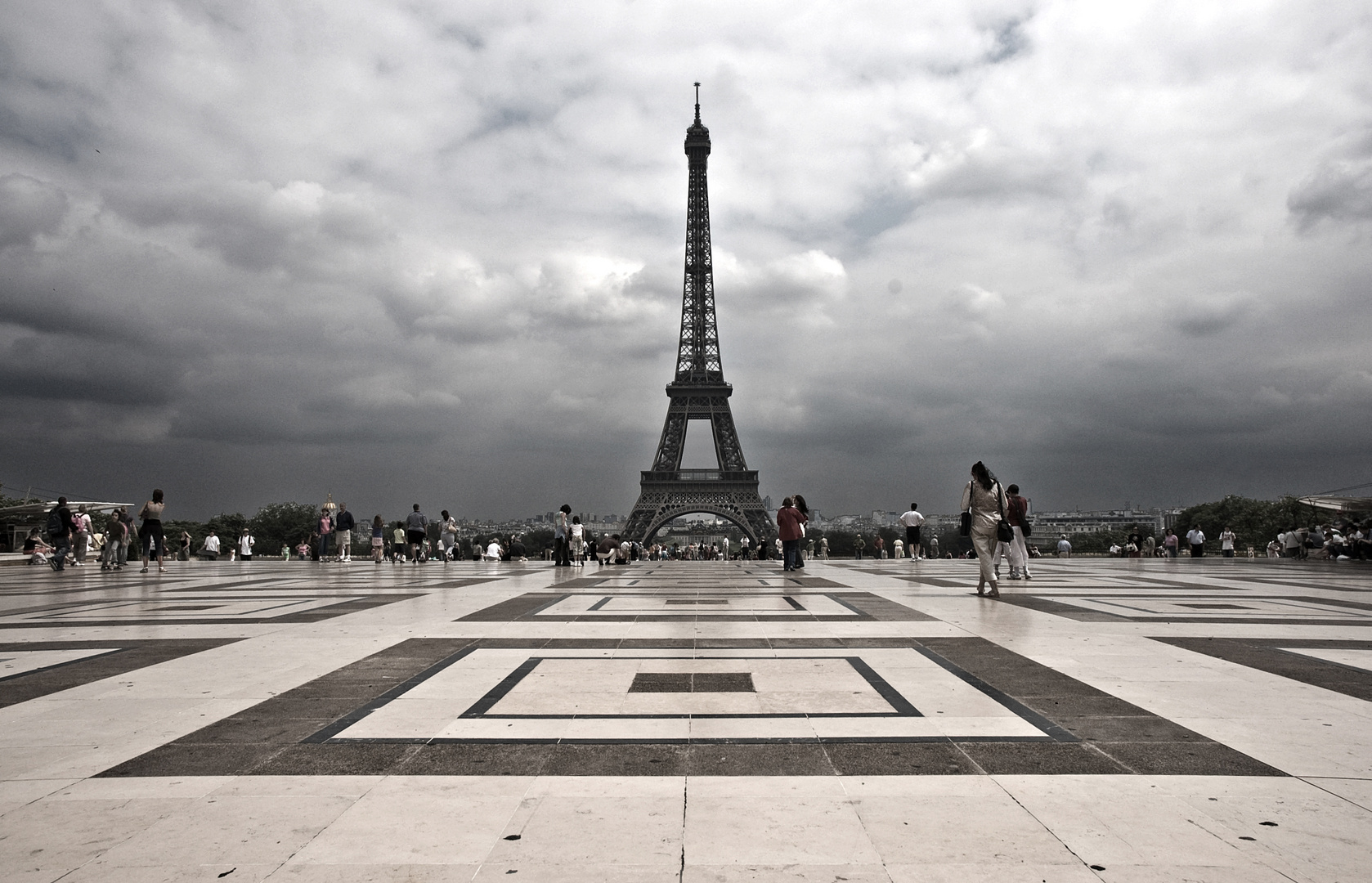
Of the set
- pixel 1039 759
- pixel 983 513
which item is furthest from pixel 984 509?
pixel 1039 759

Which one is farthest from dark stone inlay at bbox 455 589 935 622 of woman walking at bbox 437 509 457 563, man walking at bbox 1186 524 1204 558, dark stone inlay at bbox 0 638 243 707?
man walking at bbox 1186 524 1204 558

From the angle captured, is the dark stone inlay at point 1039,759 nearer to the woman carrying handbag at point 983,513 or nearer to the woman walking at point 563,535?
the woman carrying handbag at point 983,513

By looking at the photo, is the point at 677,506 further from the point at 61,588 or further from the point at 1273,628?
the point at 1273,628

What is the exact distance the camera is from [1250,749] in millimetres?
3459

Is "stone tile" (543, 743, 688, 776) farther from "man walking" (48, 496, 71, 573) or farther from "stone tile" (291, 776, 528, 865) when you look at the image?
"man walking" (48, 496, 71, 573)

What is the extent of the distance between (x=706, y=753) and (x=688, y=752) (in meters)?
0.07

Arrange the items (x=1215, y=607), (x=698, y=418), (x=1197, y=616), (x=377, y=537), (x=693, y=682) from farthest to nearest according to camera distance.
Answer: (x=698, y=418) < (x=377, y=537) < (x=1215, y=607) < (x=1197, y=616) < (x=693, y=682)

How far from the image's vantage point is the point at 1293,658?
5.62 metres

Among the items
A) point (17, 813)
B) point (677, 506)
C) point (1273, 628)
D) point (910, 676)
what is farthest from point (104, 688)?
point (677, 506)

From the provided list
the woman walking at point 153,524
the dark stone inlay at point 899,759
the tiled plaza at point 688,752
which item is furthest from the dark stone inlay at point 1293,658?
the woman walking at point 153,524

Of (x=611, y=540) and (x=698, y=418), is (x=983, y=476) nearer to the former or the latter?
(x=611, y=540)

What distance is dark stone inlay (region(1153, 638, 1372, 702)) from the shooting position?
4.81m

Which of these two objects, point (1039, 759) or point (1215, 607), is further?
point (1215, 607)

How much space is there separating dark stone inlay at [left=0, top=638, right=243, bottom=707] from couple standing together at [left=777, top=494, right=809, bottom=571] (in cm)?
1172
